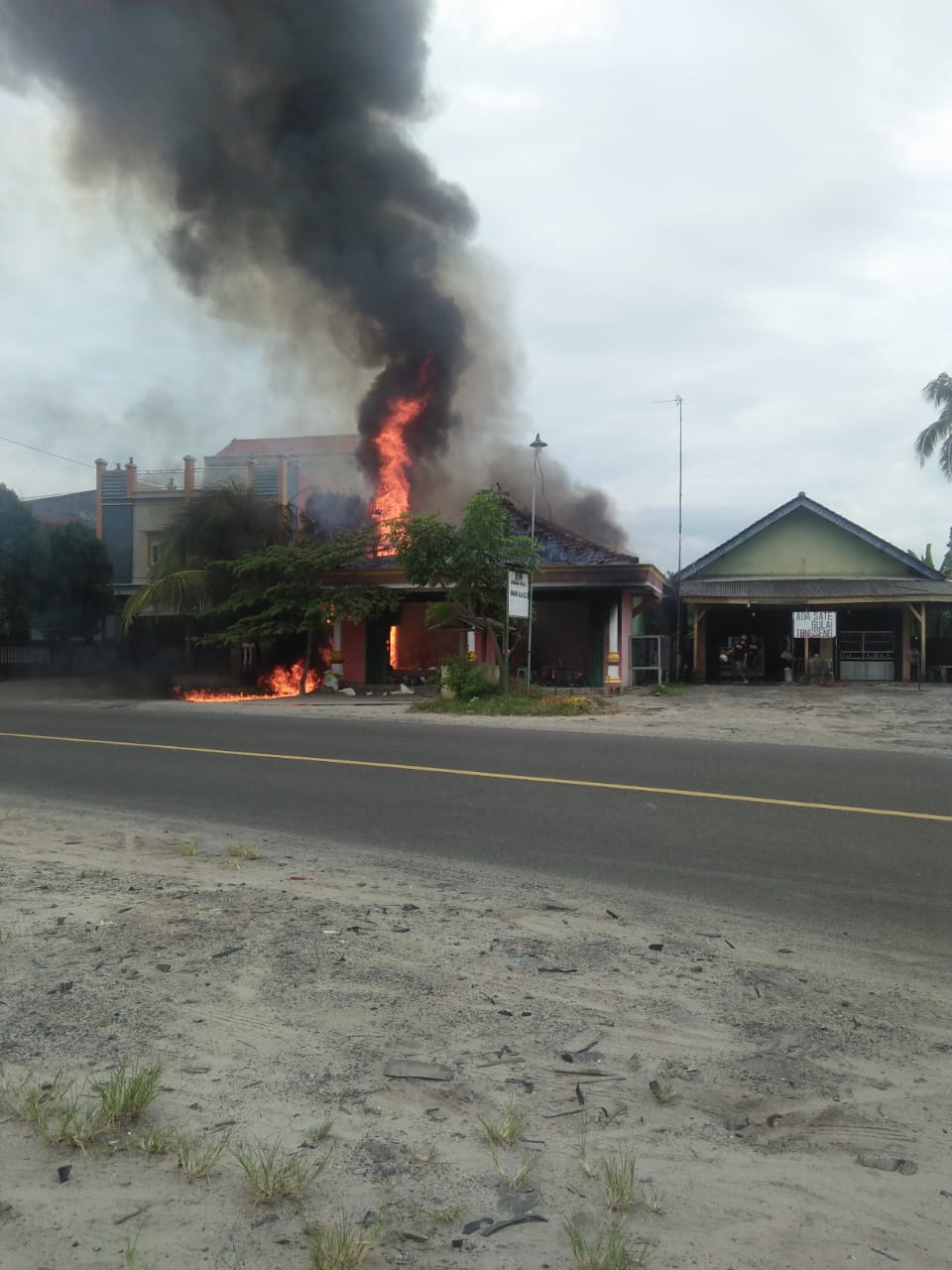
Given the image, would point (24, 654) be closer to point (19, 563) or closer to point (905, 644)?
point (19, 563)

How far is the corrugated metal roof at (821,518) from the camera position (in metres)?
26.2

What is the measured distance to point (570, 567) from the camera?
2148 centimetres

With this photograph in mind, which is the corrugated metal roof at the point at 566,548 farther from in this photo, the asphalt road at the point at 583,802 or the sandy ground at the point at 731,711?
the asphalt road at the point at 583,802

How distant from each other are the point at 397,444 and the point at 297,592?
23.4 ft

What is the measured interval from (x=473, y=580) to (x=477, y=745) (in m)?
6.85

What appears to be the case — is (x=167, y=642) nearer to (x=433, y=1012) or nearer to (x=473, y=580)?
(x=473, y=580)

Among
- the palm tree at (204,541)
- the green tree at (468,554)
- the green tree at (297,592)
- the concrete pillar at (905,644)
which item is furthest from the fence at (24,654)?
the concrete pillar at (905,644)

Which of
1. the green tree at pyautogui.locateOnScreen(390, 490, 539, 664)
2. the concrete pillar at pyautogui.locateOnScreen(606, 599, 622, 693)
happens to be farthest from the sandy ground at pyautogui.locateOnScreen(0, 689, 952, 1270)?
the concrete pillar at pyautogui.locateOnScreen(606, 599, 622, 693)

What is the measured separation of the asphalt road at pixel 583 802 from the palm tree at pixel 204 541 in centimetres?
914

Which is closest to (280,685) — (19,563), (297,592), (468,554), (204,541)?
(297,592)

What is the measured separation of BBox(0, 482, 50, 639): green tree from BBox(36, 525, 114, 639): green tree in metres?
0.36

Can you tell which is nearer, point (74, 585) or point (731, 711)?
point (731, 711)

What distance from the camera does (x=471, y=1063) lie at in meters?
3.21

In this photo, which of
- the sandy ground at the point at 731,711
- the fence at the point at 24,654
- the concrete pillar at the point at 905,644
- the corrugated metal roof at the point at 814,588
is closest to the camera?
the sandy ground at the point at 731,711
